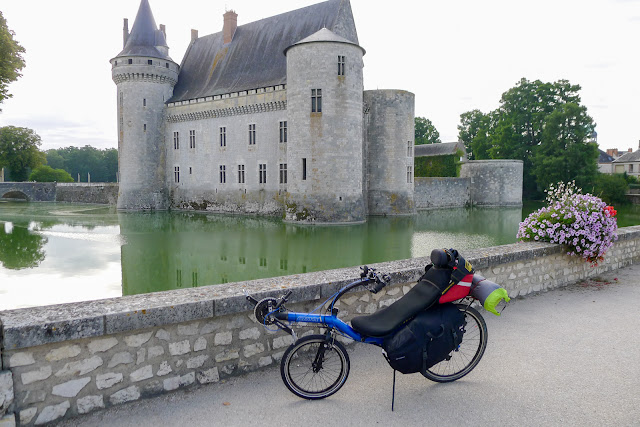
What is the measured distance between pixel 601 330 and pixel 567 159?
98.9 ft

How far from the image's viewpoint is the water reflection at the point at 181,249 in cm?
855

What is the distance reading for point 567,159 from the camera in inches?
1196

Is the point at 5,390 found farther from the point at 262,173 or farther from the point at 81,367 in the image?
the point at 262,173

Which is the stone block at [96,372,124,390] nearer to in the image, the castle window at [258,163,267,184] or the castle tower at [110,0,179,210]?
the castle window at [258,163,267,184]

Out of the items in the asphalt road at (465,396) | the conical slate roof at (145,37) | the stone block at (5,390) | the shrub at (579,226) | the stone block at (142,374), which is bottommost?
the asphalt road at (465,396)

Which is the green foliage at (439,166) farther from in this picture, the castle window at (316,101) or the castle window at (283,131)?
the castle window at (316,101)

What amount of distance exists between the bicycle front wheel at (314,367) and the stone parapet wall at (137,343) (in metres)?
0.45

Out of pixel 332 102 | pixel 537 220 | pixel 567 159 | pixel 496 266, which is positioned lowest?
pixel 496 266

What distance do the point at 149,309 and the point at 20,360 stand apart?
2.09 feet

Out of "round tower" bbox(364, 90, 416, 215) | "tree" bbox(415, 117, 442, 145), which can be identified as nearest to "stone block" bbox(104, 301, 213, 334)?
"round tower" bbox(364, 90, 416, 215)

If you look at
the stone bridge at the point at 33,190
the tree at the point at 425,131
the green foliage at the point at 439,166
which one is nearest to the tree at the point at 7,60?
the green foliage at the point at 439,166

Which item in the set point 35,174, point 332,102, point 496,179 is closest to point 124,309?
point 332,102

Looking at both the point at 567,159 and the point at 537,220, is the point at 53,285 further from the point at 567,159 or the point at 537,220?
the point at 567,159

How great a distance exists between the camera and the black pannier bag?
2.60 m
